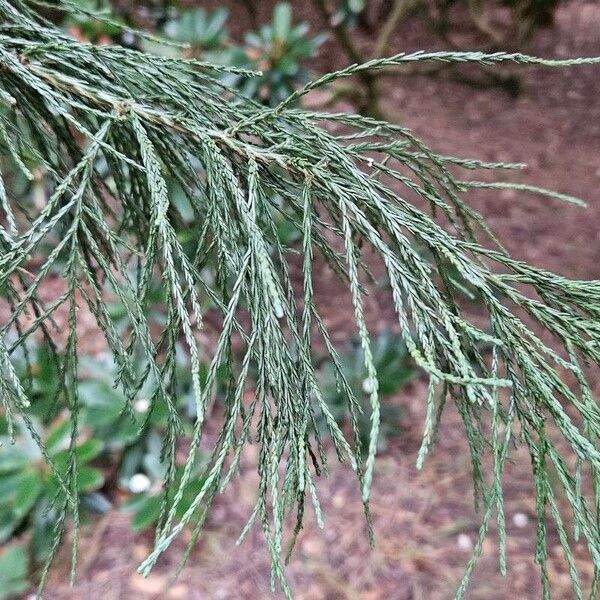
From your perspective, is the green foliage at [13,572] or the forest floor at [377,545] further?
the forest floor at [377,545]

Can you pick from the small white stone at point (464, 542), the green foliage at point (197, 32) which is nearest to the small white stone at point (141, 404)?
the small white stone at point (464, 542)

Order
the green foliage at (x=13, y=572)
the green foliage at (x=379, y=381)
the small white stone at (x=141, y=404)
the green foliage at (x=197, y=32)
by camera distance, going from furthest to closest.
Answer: the green foliage at (x=197, y=32)
the green foliage at (x=379, y=381)
the small white stone at (x=141, y=404)
the green foliage at (x=13, y=572)

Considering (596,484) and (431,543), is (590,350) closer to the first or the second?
(596,484)

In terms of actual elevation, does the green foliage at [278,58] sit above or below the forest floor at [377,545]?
above

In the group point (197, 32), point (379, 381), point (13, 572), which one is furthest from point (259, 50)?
point (13, 572)

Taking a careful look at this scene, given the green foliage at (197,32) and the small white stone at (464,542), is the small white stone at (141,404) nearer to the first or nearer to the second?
the small white stone at (464,542)

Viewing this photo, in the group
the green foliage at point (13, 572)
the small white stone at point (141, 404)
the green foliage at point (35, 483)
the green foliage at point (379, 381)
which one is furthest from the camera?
the green foliage at point (379, 381)

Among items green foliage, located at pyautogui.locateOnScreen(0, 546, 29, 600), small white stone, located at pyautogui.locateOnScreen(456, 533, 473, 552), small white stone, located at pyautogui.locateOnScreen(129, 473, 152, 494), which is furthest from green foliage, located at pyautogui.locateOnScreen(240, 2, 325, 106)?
green foliage, located at pyautogui.locateOnScreen(0, 546, 29, 600)

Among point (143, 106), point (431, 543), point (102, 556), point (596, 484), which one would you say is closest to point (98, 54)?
point (143, 106)
